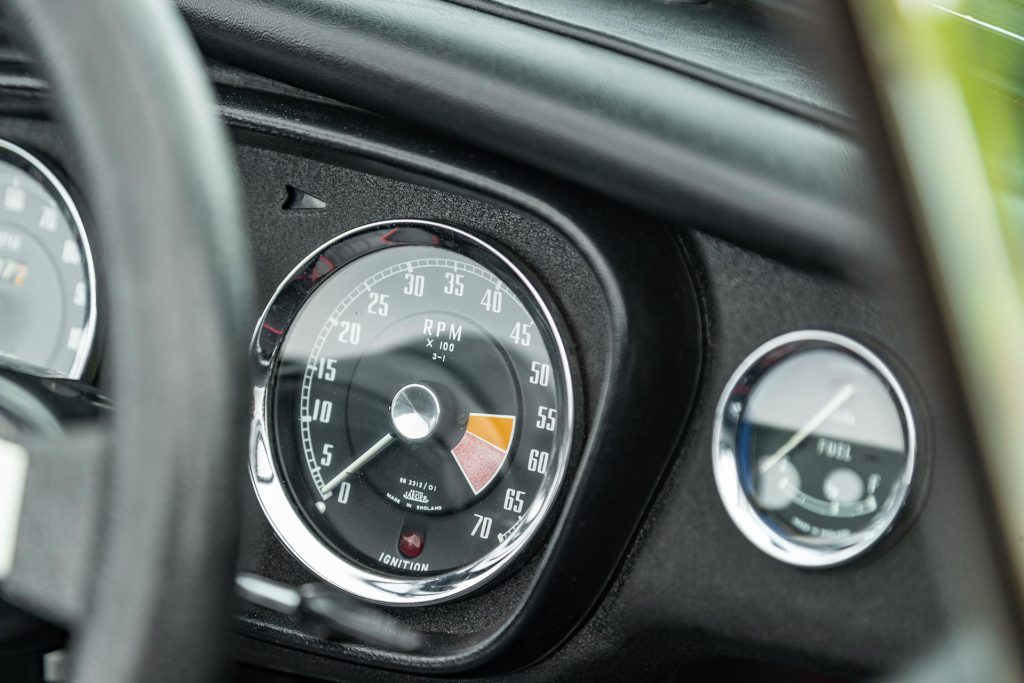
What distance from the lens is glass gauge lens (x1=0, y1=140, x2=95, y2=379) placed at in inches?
61.3

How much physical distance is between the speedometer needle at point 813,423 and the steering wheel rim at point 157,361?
26.7 inches

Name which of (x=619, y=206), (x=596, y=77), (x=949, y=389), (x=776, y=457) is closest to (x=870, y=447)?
(x=776, y=457)

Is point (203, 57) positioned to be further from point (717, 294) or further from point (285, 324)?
point (717, 294)

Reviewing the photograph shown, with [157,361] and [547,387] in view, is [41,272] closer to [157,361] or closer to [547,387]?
[547,387]

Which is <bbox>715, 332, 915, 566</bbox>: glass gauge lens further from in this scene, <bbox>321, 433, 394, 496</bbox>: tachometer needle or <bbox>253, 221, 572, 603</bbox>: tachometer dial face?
<bbox>321, 433, 394, 496</bbox>: tachometer needle

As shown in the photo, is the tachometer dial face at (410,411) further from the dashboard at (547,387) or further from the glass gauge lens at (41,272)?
the glass gauge lens at (41,272)

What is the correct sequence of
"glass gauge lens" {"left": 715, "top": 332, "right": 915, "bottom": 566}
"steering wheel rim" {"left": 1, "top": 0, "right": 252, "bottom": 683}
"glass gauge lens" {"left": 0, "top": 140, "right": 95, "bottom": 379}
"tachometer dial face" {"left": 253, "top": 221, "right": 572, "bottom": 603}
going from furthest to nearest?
"glass gauge lens" {"left": 0, "top": 140, "right": 95, "bottom": 379} → "tachometer dial face" {"left": 253, "top": 221, "right": 572, "bottom": 603} → "glass gauge lens" {"left": 715, "top": 332, "right": 915, "bottom": 566} → "steering wheel rim" {"left": 1, "top": 0, "right": 252, "bottom": 683}

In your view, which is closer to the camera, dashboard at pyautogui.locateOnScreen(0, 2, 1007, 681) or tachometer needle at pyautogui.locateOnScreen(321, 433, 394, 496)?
dashboard at pyautogui.locateOnScreen(0, 2, 1007, 681)

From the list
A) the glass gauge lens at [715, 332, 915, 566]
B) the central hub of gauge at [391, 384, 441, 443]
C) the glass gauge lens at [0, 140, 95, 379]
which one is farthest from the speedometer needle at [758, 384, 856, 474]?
the glass gauge lens at [0, 140, 95, 379]

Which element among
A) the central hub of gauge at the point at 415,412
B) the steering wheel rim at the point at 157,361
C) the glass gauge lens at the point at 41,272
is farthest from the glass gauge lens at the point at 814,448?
the glass gauge lens at the point at 41,272

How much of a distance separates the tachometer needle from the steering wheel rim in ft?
2.36

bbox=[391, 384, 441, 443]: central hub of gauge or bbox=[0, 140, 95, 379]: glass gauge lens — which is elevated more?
bbox=[0, 140, 95, 379]: glass gauge lens

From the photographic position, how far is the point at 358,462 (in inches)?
60.0

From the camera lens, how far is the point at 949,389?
53cm
